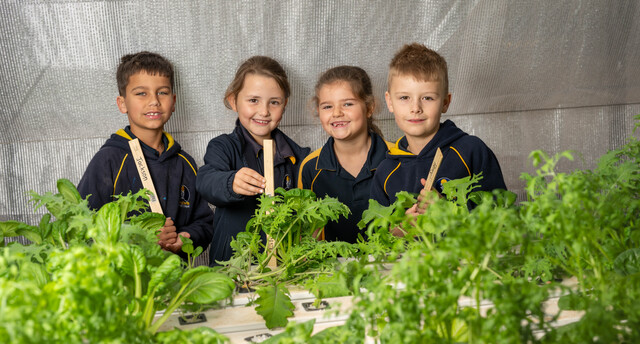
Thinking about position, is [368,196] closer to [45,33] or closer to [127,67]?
[127,67]

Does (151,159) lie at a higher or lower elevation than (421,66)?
lower

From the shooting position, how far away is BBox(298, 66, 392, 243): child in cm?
200

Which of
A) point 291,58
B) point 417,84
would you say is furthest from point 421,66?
point 291,58

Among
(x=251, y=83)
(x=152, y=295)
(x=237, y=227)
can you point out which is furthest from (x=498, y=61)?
(x=152, y=295)

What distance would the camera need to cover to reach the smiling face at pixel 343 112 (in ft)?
6.64

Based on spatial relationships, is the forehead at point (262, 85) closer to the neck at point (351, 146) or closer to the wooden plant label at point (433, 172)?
the neck at point (351, 146)

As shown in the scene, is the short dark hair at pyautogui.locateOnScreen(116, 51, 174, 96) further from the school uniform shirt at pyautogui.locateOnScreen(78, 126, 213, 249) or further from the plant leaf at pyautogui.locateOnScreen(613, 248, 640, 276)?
the plant leaf at pyautogui.locateOnScreen(613, 248, 640, 276)

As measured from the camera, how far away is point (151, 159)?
204 centimetres

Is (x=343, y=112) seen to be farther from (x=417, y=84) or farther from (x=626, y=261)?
(x=626, y=261)

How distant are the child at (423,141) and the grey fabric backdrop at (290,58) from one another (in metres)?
0.71

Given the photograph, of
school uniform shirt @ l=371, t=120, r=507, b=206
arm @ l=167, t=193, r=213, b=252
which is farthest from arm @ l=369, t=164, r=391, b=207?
arm @ l=167, t=193, r=213, b=252

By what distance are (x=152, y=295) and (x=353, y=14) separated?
1897mm

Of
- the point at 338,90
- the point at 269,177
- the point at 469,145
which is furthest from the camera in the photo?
the point at 338,90

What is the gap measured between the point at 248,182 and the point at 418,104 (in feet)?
2.11
